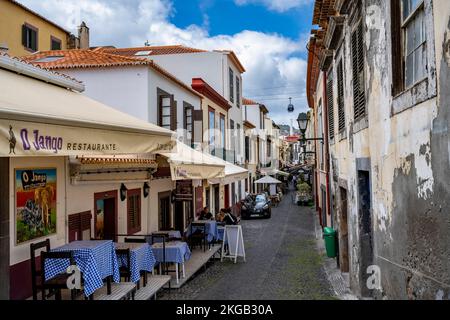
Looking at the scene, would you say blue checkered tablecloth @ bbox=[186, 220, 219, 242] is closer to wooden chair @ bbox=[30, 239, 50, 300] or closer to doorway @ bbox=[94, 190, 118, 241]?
doorway @ bbox=[94, 190, 118, 241]

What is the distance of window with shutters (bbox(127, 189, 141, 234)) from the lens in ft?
39.3

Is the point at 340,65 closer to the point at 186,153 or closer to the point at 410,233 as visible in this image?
the point at 186,153

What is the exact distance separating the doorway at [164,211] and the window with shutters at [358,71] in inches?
304

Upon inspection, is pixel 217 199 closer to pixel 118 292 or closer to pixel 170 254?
pixel 170 254

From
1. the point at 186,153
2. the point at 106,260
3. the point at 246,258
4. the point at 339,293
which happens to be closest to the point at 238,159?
the point at 246,258

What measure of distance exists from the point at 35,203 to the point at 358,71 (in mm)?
6244

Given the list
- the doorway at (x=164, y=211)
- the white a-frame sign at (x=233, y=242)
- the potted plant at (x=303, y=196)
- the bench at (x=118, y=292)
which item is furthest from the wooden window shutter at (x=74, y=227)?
the potted plant at (x=303, y=196)

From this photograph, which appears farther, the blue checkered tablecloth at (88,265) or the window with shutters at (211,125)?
the window with shutters at (211,125)

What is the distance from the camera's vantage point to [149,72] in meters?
13.6

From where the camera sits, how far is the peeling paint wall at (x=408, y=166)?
12.9ft

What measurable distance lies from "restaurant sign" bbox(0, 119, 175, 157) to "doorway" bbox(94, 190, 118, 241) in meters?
3.75

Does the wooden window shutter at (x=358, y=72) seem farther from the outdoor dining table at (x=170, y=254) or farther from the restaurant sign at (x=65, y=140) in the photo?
the outdoor dining table at (x=170, y=254)

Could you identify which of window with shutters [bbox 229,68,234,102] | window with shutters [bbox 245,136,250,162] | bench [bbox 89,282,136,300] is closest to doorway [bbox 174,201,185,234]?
bench [bbox 89,282,136,300]
